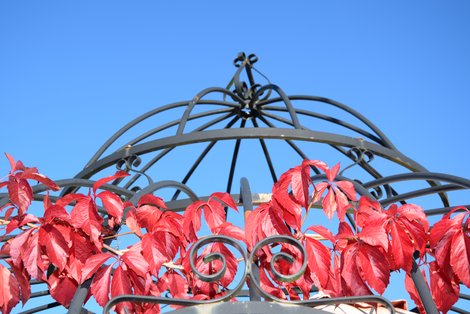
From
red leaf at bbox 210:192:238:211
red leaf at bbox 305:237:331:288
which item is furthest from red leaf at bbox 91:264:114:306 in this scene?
red leaf at bbox 305:237:331:288

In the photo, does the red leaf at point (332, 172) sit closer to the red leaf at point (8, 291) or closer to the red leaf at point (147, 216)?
the red leaf at point (147, 216)

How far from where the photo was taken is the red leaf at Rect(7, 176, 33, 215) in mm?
1659

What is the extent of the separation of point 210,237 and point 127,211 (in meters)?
0.49

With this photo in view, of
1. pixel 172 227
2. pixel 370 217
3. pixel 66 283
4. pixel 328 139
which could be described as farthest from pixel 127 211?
pixel 328 139

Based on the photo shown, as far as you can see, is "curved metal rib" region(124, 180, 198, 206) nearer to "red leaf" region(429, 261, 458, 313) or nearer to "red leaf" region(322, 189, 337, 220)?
"red leaf" region(322, 189, 337, 220)

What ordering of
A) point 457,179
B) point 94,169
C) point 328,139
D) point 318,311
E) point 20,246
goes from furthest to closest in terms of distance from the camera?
point 94,169 < point 328,139 < point 457,179 < point 20,246 < point 318,311

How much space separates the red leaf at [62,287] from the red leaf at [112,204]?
22cm

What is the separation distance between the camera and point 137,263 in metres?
1.54

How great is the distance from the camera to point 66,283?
159 cm

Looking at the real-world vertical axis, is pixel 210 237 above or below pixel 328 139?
below

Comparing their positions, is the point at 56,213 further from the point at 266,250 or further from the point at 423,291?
the point at 423,291

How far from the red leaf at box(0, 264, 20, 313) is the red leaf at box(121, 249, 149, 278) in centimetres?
30

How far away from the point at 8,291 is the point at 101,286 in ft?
0.86

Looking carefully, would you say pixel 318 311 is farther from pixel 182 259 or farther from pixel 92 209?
pixel 92 209
